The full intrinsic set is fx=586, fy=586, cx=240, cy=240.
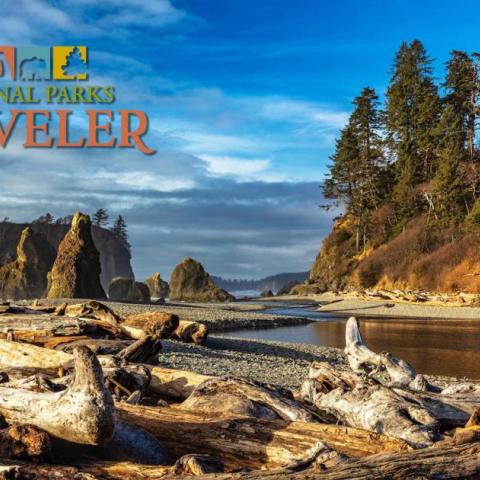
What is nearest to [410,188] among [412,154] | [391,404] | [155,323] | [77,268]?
[412,154]

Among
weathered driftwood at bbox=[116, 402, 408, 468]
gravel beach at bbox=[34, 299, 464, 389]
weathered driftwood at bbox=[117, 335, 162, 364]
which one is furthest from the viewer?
gravel beach at bbox=[34, 299, 464, 389]

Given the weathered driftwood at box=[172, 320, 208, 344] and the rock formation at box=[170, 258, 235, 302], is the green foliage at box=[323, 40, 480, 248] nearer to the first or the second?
the rock formation at box=[170, 258, 235, 302]

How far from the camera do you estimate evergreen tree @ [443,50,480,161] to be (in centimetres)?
6919

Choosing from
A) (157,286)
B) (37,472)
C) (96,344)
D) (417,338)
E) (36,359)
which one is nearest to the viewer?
(37,472)

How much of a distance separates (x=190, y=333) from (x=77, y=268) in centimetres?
3185

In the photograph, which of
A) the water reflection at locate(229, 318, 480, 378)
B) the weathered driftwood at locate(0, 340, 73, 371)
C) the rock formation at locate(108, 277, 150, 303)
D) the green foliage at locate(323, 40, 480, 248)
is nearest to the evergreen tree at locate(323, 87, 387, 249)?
the green foliage at locate(323, 40, 480, 248)

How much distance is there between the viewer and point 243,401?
235 inches

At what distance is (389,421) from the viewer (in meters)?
5.70

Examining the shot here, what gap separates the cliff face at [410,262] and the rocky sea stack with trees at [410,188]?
0.37 feet

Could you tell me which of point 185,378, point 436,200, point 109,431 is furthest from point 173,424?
point 436,200

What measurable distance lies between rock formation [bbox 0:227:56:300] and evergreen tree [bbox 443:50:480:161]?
51.0 meters

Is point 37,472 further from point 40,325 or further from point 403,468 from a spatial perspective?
point 40,325

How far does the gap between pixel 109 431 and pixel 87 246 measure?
47.7 m

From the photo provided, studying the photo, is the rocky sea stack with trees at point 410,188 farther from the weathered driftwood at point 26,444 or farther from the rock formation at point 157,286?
the weathered driftwood at point 26,444
